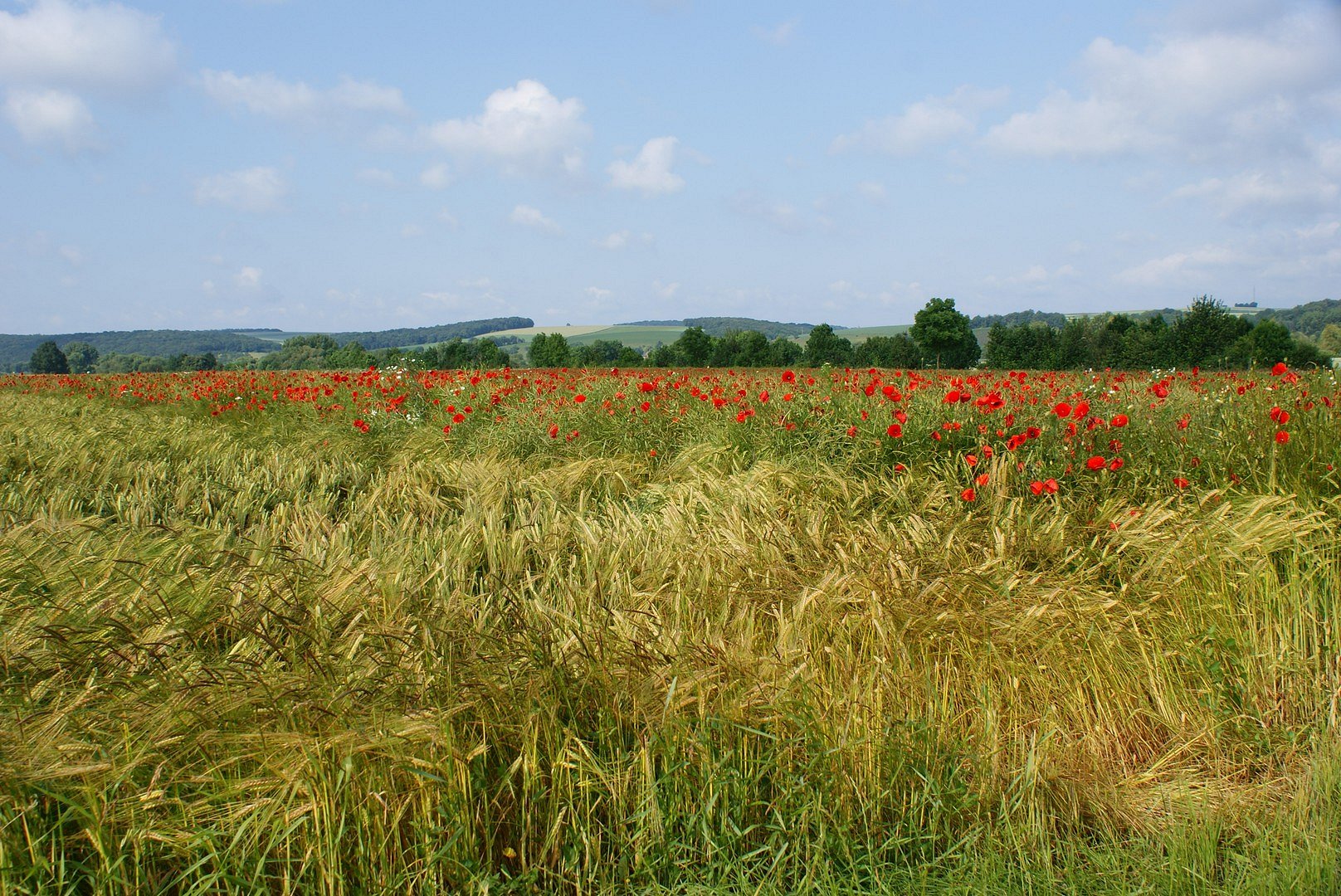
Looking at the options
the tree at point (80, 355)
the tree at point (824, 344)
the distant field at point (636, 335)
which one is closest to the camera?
the tree at point (80, 355)

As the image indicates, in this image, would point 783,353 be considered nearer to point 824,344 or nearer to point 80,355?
point 824,344

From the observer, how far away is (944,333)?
50.3 metres

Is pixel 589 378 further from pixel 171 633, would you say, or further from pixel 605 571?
pixel 171 633

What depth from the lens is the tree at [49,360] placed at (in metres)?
29.5

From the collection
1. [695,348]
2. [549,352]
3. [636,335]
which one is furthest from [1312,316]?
[636,335]

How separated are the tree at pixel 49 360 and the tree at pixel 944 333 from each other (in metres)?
45.8

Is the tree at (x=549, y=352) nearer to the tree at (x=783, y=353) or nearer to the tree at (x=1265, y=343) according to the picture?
the tree at (x=783, y=353)

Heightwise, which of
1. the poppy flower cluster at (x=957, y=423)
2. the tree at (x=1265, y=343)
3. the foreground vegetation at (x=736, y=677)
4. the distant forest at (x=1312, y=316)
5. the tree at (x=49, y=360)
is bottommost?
the foreground vegetation at (x=736, y=677)

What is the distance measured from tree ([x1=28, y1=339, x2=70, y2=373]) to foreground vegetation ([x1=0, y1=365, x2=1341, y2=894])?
107 ft

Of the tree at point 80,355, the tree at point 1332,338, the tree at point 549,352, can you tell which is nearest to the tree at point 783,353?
the tree at point 549,352

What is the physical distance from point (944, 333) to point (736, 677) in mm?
51997

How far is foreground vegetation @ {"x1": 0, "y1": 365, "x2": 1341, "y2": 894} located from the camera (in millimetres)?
1814

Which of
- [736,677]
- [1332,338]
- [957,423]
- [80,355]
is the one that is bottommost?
[736,677]

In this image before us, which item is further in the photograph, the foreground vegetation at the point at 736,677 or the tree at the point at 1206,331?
the tree at the point at 1206,331
